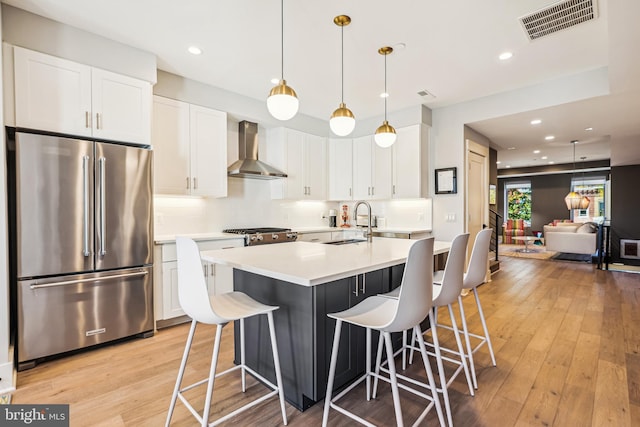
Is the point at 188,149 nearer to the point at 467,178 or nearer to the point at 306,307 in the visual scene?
the point at 306,307

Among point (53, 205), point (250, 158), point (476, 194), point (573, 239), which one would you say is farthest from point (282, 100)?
point (573, 239)

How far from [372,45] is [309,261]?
2.13 m

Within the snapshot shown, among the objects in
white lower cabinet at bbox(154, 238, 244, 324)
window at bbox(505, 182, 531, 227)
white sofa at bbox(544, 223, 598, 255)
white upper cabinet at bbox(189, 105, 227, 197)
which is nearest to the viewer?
white lower cabinet at bbox(154, 238, 244, 324)

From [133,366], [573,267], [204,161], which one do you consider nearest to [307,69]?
[204,161]

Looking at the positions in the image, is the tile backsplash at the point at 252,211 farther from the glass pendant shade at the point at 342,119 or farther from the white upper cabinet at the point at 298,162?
the glass pendant shade at the point at 342,119

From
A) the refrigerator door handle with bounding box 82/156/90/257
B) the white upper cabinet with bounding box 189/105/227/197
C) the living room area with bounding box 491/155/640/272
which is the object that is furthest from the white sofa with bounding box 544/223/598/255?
the refrigerator door handle with bounding box 82/156/90/257

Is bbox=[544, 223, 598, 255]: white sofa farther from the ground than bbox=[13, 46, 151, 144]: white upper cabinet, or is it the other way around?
bbox=[13, 46, 151, 144]: white upper cabinet

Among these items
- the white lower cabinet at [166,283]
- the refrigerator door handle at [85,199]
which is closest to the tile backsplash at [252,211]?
the white lower cabinet at [166,283]

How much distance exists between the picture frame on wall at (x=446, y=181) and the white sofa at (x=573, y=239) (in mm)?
4402

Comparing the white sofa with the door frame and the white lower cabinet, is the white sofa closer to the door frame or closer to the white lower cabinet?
the door frame

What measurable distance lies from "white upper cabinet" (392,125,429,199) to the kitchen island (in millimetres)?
2670

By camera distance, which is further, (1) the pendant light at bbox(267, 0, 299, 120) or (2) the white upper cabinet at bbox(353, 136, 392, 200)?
(2) the white upper cabinet at bbox(353, 136, 392, 200)

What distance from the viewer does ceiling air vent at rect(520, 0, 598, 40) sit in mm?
2307

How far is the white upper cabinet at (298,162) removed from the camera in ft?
15.3
